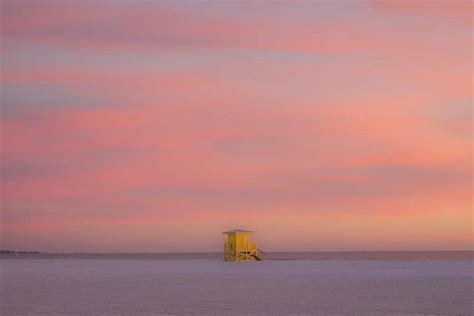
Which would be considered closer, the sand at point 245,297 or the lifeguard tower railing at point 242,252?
the sand at point 245,297

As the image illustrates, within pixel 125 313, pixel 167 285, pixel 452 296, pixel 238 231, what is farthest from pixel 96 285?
pixel 238 231

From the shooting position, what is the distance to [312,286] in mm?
21125

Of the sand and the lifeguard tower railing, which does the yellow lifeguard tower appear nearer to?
the lifeguard tower railing

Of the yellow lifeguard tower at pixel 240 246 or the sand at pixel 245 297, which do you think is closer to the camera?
the sand at pixel 245 297

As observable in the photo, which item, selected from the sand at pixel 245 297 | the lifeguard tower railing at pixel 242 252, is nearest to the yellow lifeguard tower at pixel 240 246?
the lifeguard tower railing at pixel 242 252

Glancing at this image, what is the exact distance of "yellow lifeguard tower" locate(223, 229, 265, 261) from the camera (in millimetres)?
46469

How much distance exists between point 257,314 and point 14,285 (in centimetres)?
1140

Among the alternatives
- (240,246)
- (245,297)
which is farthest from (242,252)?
(245,297)

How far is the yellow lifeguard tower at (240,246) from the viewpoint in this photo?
152 feet

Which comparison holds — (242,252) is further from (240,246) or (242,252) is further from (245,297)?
(245,297)

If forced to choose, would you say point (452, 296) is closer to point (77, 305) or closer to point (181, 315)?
point (181, 315)

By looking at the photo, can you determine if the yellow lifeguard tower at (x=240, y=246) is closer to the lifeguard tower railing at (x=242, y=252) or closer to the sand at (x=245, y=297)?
the lifeguard tower railing at (x=242, y=252)

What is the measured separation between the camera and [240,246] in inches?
1845

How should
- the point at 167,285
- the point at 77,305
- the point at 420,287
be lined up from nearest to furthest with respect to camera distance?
1. the point at 77,305
2. the point at 420,287
3. the point at 167,285
